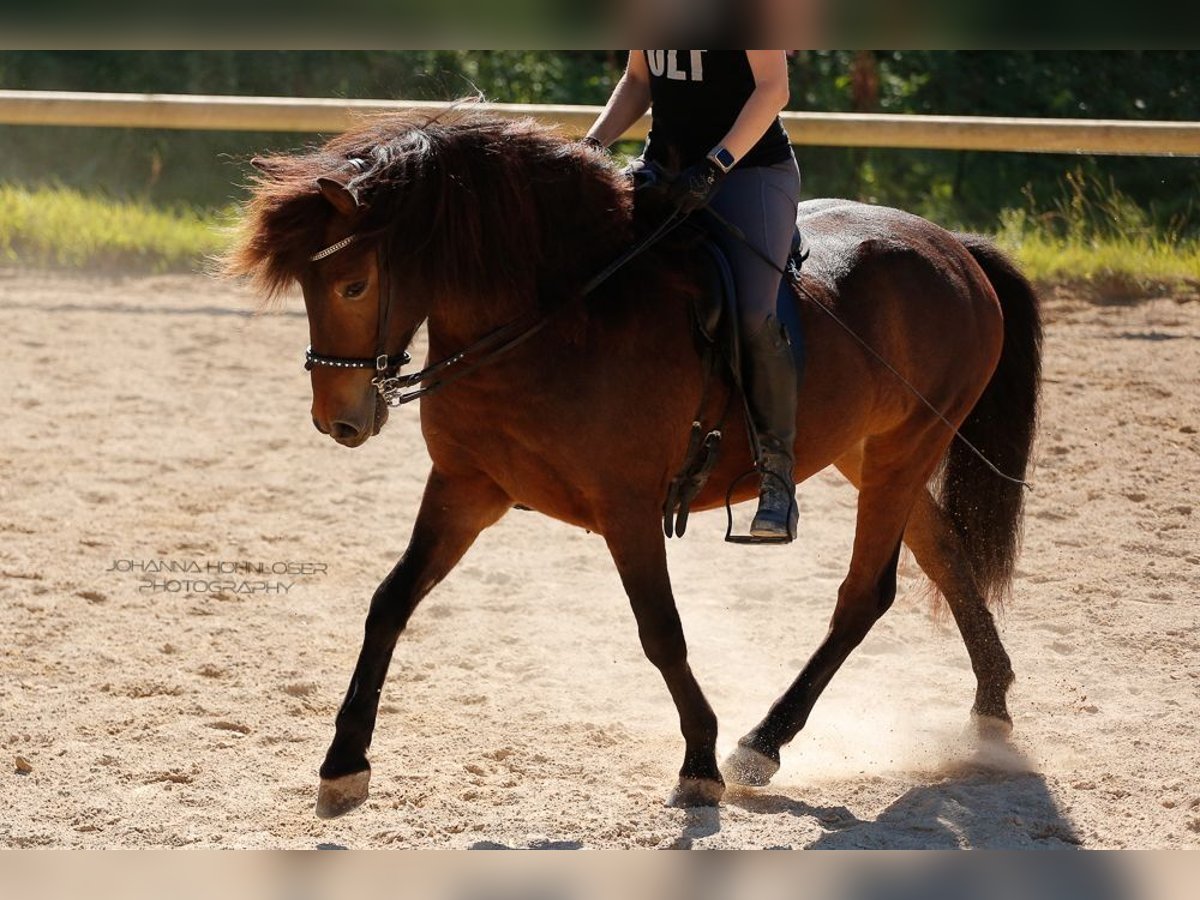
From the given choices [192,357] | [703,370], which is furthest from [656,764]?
[192,357]

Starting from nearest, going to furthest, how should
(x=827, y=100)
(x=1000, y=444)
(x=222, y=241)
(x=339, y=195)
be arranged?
(x=339, y=195)
(x=1000, y=444)
(x=222, y=241)
(x=827, y=100)

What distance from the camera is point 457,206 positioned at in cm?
361

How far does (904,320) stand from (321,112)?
6587mm

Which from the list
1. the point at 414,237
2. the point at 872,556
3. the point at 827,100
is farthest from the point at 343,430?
the point at 827,100

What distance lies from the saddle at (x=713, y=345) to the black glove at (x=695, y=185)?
0.18 m

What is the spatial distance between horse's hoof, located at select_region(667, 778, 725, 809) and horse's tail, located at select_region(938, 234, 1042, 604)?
152 cm

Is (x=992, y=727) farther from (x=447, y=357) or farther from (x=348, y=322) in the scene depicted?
(x=348, y=322)

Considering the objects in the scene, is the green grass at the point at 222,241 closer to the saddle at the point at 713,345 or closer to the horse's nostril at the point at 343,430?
the saddle at the point at 713,345

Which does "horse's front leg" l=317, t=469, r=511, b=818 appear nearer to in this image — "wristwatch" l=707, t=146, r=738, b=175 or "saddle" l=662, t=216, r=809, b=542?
"saddle" l=662, t=216, r=809, b=542

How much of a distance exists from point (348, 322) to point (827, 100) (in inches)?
472

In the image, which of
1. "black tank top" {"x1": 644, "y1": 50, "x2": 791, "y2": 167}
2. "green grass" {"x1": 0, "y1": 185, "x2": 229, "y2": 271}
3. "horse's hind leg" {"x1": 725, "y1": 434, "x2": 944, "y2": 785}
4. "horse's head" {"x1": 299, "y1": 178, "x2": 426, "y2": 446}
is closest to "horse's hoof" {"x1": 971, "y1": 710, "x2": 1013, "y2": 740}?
"horse's hind leg" {"x1": 725, "y1": 434, "x2": 944, "y2": 785}

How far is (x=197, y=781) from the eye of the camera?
4203 millimetres

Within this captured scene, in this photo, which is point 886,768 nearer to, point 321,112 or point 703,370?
point 703,370

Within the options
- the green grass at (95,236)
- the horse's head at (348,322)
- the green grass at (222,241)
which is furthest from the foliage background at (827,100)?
the horse's head at (348,322)
